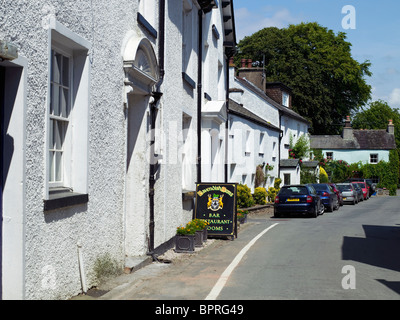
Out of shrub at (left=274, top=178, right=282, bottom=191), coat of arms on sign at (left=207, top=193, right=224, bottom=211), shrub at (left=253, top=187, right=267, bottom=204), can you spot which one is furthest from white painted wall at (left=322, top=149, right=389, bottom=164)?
coat of arms on sign at (left=207, top=193, right=224, bottom=211)

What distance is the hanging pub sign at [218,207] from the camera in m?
14.7

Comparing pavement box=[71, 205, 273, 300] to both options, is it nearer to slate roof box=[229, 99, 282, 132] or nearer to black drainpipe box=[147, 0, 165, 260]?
black drainpipe box=[147, 0, 165, 260]

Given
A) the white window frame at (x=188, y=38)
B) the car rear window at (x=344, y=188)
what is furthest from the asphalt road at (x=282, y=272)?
the car rear window at (x=344, y=188)

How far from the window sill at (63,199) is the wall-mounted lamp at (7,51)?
1.83 metres

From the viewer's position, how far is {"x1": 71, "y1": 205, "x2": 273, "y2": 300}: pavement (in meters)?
7.35

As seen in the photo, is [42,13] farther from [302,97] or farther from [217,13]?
[302,97]

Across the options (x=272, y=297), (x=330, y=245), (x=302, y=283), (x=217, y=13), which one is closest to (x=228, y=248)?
(x=330, y=245)

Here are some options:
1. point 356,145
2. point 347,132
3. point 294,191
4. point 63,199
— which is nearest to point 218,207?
point 63,199

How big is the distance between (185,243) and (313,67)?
46435mm

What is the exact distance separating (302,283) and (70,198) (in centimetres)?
394

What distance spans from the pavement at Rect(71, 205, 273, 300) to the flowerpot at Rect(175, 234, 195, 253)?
15cm

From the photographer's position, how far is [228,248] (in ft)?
42.5

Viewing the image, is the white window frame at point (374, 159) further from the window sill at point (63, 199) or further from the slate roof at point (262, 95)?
the window sill at point (63, 199)

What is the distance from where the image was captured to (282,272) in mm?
9391
